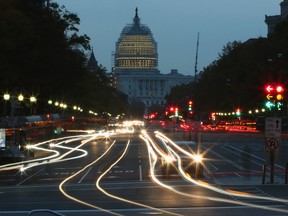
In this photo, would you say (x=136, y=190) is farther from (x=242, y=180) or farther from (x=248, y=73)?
(x=248, y=73)

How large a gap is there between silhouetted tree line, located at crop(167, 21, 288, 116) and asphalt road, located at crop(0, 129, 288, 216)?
4245cm

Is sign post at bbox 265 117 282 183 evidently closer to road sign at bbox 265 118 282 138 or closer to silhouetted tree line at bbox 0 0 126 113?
road sign at bbox 265 118 282 138

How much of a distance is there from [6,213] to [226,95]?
117556 millimetres

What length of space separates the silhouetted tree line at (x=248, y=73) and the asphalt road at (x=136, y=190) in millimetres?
42453

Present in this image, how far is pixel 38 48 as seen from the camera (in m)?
74.2

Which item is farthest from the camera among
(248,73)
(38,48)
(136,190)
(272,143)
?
(248,73)

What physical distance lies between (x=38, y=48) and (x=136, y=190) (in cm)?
4638

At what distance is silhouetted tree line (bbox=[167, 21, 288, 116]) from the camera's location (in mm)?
100312

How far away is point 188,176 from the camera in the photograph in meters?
37.1

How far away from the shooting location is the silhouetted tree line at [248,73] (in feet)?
329

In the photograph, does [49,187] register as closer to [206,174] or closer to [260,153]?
[206,174]

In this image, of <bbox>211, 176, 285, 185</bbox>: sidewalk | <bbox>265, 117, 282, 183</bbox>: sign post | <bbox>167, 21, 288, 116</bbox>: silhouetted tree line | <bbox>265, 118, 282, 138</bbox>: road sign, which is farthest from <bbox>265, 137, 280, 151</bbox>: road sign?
<bbox>167, 21, 288, 116</bbox>: silhouetted tree line

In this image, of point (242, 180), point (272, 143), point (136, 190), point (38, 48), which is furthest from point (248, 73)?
point (136, 190)

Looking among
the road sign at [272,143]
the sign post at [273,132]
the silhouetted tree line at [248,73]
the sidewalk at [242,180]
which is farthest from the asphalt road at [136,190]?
the silhouetted tree line at [248,73]
